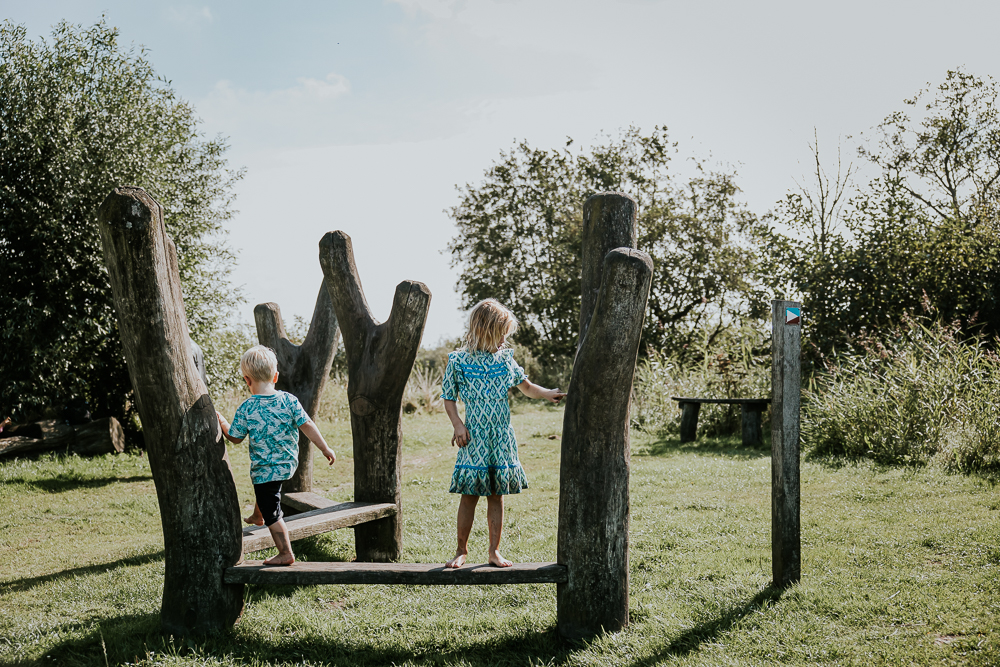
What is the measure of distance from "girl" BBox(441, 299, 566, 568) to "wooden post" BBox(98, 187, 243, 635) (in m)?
1.38

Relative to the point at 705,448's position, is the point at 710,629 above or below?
below

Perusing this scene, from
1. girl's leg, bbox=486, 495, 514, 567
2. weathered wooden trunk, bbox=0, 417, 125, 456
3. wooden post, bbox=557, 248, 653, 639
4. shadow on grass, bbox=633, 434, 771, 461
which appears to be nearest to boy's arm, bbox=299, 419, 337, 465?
girl's leg, bbox=486, 495, 514, 567

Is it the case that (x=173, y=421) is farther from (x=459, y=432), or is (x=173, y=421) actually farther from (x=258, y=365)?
(x=459, y=432)

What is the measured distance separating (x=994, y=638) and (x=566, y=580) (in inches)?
88.9

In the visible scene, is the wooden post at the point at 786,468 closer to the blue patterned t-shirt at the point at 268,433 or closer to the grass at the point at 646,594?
the grass at the point at 646,594

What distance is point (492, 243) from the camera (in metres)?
25.7

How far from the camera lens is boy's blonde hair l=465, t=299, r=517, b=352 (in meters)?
4.17

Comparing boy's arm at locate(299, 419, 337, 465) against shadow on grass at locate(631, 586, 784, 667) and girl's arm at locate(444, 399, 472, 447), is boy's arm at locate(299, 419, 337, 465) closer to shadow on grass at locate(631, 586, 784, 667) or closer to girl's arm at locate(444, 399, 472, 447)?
girl's arm at locate(444, 399, 472, 447)

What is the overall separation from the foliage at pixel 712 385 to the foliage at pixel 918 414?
5.64 ft

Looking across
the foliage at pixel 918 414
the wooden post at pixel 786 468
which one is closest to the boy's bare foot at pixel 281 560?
the wooden post at pixel 786 468

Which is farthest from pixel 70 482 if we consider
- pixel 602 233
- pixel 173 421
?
pixel 602 233

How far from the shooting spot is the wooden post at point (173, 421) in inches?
152

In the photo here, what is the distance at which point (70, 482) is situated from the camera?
9719 mm

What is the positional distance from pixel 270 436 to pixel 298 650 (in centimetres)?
122
